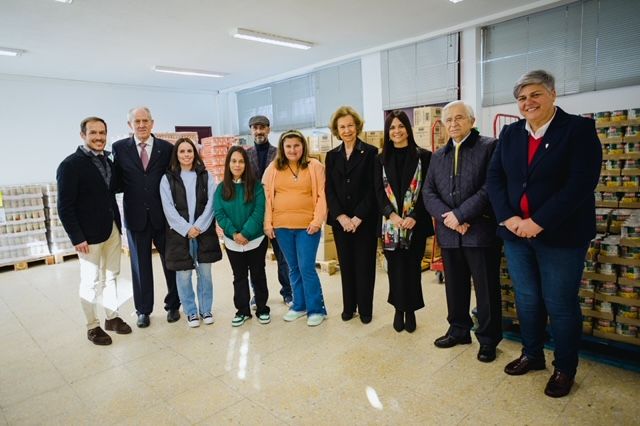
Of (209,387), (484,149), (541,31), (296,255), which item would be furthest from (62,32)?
(541,31)

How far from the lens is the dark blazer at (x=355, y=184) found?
3191 mm

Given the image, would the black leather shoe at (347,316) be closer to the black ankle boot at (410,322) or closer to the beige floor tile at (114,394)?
the black ankle boot at (410,322)

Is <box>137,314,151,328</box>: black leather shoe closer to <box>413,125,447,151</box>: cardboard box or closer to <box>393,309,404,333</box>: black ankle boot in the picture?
<box>393,309,404,333</box>: black ankle boot

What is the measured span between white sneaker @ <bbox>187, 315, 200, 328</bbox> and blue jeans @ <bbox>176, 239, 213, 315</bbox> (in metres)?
0.03

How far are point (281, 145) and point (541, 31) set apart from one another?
460 centimetres

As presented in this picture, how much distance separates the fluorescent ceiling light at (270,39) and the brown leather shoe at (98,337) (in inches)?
181

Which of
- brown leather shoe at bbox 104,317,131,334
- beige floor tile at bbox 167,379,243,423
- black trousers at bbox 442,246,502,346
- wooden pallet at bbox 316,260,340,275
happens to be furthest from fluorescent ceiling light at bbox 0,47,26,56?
black trousers at bbox 442,246,502,346

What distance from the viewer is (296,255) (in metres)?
3.48

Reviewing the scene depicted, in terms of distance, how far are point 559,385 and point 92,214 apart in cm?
335

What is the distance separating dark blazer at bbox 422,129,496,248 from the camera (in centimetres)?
258

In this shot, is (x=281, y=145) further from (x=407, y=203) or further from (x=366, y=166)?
(x=407, y=203)

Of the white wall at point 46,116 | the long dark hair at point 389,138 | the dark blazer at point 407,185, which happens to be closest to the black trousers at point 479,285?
the dark blazer at point 407,185

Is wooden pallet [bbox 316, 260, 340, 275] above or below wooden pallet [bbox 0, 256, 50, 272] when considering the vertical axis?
above

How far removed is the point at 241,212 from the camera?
11.1 ft
